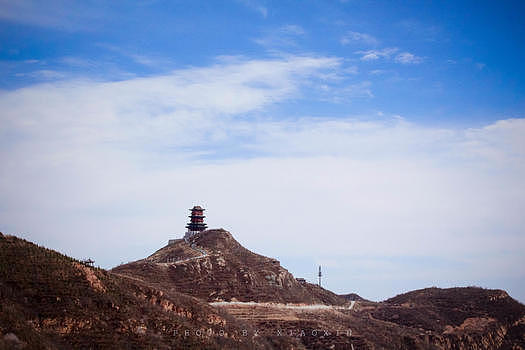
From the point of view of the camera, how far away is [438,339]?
9194 cm

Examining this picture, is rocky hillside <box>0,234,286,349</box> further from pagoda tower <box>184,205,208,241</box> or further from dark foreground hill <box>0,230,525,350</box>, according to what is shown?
pagoda tower <box>184,205,208,241</box>

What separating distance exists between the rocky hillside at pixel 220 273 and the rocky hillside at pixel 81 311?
1060 inches

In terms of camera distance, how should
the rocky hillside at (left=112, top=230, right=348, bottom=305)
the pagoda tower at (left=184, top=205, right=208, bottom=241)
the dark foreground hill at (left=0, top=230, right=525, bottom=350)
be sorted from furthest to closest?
the pagoda tower at (left=184, top=205, right=208, bottom=241) → the rocky hillside at (left=112, top=230, right=348, bottom=305) → the dark foreground hill at (left=0, top=230, right=525, bottom=350)

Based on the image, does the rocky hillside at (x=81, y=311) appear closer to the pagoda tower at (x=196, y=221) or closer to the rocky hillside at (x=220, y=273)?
the rocky hillside at (x=220, y=273)

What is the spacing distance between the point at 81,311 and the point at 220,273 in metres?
53.9

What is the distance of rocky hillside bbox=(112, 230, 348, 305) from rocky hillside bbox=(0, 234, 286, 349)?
26931mm

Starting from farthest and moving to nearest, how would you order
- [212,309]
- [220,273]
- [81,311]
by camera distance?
[220,273], [212,309], [81,311]

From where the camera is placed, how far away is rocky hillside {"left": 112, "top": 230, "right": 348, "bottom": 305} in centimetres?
9500

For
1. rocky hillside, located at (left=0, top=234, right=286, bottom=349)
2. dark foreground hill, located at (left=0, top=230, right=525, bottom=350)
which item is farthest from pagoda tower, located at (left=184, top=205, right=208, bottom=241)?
rocky hillside, located at (left=0, top=234, right=286, bottom=349)

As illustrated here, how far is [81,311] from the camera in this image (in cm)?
5038

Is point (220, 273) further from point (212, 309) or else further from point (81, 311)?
point (81, 311)

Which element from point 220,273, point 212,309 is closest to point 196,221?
point 220,273

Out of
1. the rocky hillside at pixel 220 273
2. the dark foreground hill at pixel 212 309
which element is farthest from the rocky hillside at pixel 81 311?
the rocky hillside at pixel 220 273

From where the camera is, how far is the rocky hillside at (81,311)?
45.8 metres
